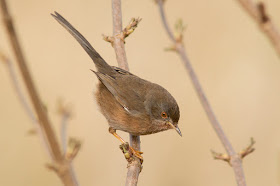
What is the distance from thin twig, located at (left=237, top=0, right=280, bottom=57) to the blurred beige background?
5.81 metres

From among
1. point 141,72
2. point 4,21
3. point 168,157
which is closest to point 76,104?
point 141,72

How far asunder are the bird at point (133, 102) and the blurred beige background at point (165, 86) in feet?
6.60

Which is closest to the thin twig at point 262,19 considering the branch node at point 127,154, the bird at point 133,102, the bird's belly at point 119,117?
the branch node at point 127,154

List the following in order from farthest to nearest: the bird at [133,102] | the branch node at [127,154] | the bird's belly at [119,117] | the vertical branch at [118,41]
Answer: the bird at [133,102] → the bird's belly at [119,117] → the vertical branch at [118,41] → the branch node at [127,154]

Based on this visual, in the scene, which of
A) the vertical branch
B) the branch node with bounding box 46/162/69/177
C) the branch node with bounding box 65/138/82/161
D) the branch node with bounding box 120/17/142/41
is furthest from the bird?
the branch node with bounding box 46/162/69/177

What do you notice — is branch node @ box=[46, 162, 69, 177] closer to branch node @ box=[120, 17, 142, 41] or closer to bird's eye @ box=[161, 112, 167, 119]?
branch node @ box=[120, 17, 142, 41]

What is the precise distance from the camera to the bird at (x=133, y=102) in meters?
4.87

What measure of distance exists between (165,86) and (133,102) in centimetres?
307

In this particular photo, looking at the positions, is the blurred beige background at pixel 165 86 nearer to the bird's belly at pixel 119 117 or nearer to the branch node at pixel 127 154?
the bird's belly at pixel 119 117

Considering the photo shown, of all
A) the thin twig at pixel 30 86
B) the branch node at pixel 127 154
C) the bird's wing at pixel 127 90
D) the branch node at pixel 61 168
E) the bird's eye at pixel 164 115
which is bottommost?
the branch node at pixel 61 168

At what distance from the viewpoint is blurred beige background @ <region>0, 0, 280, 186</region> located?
7223mm

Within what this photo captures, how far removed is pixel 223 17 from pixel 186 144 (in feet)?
8.84

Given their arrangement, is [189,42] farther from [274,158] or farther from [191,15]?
[274,158]

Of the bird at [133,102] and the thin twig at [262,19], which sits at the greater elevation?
the bird at [133,102]
